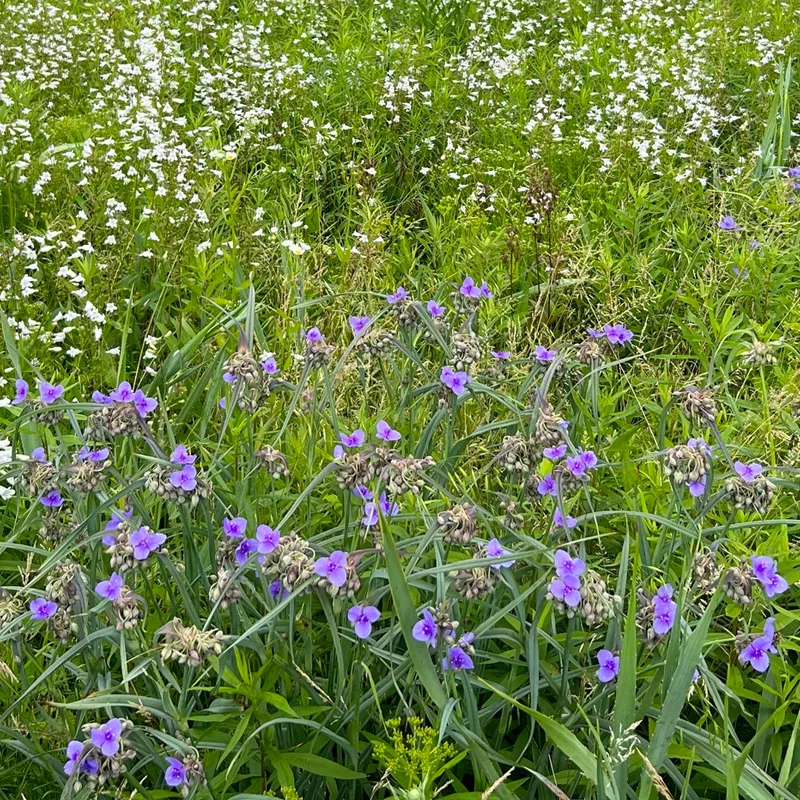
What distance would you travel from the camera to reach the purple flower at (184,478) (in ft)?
4.49

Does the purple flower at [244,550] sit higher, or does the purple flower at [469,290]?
the purple flower at [469,290]

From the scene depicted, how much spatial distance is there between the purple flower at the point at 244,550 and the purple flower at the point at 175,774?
32 cm

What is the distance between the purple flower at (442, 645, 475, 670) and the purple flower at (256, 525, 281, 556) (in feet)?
1.12

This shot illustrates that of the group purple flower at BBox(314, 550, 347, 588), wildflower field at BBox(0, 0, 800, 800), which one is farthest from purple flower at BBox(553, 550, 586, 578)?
purple flower at BBox(314, 550, 347, 588)

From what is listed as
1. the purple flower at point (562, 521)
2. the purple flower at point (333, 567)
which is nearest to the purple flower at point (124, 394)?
the purple flower at point (333, 567)

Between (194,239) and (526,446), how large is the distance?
210cm

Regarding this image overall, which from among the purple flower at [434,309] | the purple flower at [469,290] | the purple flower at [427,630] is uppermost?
the purple flower at [469,290]

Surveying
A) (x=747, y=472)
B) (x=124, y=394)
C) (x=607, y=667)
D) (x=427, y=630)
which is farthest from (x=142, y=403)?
(x=747, y=472)

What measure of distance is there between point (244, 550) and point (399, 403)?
74 cm

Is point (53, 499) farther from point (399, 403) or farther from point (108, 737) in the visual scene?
point (399, 403)

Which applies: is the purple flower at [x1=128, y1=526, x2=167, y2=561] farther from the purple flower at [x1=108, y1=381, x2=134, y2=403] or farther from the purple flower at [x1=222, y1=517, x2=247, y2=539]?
the purple flower at [x1=108, y1=381, x2=134, y2=403]

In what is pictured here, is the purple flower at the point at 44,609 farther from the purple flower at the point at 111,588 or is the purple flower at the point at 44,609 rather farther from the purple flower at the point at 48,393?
the purple flower at the point at 48,393

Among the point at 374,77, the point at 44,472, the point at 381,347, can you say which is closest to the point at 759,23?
the point at 374,77

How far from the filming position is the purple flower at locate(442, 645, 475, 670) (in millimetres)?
1407
